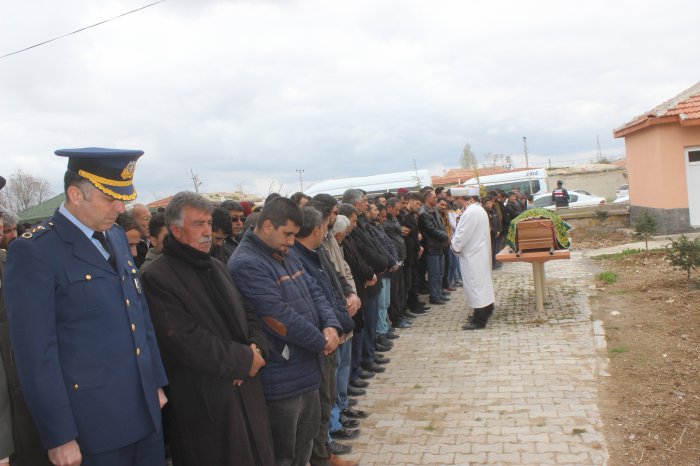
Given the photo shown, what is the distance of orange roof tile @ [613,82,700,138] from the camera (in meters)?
15.0

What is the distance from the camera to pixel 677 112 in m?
15.4

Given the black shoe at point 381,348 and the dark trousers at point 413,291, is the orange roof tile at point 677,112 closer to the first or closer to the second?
the dark trousers at point 413,291

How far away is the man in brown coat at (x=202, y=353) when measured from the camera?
2.85 m

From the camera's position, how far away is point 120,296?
2.60 m

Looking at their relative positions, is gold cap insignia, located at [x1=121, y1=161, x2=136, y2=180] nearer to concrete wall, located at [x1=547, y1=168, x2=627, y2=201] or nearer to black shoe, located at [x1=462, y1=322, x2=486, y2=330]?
black shoe, located at [x1=462, y1=322, x2=486, y2=330]

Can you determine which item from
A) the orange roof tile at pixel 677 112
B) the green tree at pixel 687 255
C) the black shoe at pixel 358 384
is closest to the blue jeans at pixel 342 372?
the black shoe at pixel 358 384

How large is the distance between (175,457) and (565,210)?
1944 cm

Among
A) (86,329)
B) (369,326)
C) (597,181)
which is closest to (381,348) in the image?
(369,326)

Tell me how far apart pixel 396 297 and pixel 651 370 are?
11.2 ft

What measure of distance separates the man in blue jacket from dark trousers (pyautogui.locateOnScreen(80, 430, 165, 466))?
2.25ft

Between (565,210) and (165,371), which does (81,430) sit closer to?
(165,371)

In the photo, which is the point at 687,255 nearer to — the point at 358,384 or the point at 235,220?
the point at 358,384

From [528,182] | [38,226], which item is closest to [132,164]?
[38,226]

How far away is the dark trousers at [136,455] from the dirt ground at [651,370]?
3.03 m
